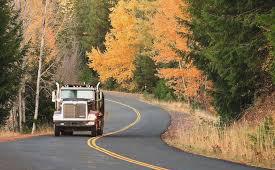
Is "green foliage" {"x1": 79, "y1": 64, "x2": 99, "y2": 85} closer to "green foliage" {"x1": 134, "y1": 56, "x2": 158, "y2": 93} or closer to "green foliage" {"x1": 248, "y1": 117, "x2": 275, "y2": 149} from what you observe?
"green foliage" {"x1": 134, "y1": 56, "x2": 158, "y2": 93}

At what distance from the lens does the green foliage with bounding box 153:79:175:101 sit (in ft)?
226

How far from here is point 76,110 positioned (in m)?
32.9

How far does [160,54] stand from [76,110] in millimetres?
15579

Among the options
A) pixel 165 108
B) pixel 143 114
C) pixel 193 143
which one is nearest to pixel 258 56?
pixel 193 143

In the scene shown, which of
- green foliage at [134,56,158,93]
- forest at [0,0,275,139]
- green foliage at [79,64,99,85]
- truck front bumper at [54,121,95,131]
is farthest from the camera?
green foliage at [79,64,99,85]

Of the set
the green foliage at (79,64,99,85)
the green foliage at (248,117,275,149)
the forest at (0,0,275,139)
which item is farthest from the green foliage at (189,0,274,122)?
the green foliage at (79,64,99,85)

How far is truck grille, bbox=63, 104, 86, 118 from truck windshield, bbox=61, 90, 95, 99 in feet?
2.42

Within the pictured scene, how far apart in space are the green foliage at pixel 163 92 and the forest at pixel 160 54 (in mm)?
129

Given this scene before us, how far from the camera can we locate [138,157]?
759 inches

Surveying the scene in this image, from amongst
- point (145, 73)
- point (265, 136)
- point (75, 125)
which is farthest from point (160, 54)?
point (145, 73)

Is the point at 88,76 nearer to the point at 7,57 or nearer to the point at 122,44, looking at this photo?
the point at 122,44

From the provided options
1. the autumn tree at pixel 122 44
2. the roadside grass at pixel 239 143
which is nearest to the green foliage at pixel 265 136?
the roadside grass at pixel 239 143

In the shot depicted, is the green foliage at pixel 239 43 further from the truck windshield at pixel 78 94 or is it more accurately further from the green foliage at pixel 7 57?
the green foliage at pixel 7 57

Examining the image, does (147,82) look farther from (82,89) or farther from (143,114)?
(82,89)
